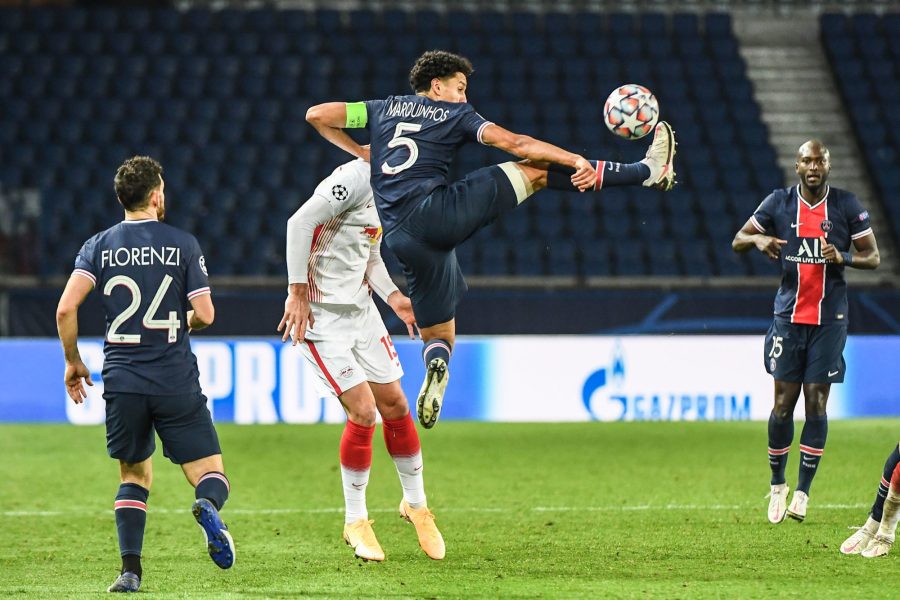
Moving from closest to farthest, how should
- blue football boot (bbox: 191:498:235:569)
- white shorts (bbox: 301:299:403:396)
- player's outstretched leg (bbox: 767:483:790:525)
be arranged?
blue football boot (bbox: 191:498:235:569), white shorts (bbox: 301:299:403:396), player's outstretched leg (bbox: 767:483:790:525)

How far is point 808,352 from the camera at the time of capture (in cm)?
727

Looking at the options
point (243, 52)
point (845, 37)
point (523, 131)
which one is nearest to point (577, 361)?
point (523, 131)

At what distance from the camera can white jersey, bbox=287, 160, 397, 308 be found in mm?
6066

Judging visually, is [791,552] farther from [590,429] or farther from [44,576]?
[590,429]

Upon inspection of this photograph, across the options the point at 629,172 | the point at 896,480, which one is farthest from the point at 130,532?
the point at 896,480

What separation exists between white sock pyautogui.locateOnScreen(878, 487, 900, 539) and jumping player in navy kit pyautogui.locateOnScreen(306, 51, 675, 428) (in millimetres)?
1748

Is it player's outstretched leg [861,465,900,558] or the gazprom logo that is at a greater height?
player's outstretched leg [861,465,900,558]

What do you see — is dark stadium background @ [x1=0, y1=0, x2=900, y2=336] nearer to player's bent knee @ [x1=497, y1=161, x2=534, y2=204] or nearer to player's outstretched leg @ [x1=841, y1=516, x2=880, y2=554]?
player's outstretched leg @ [x1=841, y1=516, x2=880, y2=554]

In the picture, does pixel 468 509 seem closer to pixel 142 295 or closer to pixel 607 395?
pixel 142 295

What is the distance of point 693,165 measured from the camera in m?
17.8

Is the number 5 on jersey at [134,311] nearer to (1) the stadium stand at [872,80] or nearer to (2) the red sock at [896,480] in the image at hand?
(2) the red sock at [896,480]

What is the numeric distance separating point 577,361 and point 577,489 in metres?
3.91

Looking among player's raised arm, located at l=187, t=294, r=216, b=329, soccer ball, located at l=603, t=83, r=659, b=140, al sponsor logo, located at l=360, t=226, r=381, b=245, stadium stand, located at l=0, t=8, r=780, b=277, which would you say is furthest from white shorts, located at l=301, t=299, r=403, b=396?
stadium stand, located at l=0, t=8, r=780, b=277

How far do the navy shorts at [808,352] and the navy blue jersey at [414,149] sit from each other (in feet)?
8.23
